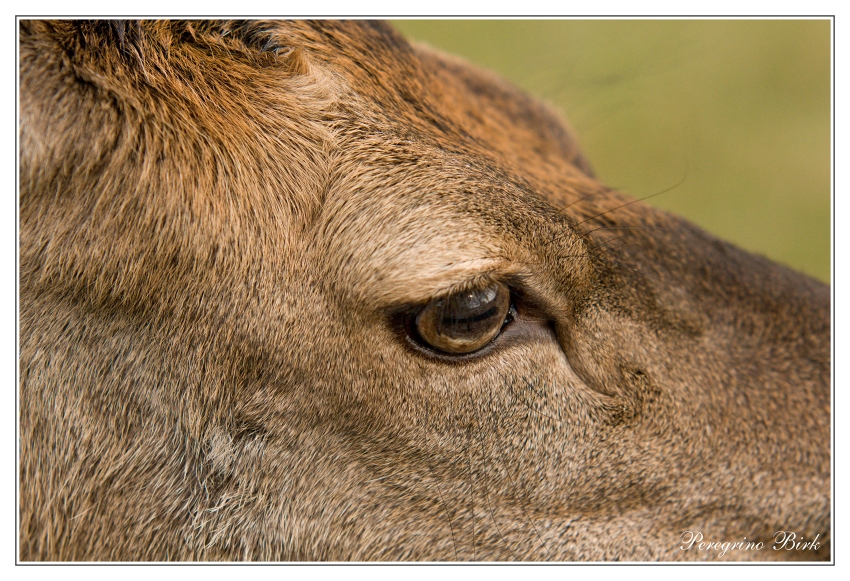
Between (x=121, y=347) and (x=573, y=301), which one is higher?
(x=573, y=301)

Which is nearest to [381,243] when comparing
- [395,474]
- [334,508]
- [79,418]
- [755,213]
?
[395,474]

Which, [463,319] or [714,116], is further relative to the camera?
[714,116]

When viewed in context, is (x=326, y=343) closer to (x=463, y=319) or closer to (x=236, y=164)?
(x=463, y=319)

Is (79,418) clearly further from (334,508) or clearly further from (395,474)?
(395,474)

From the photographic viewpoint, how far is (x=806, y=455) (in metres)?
2.73

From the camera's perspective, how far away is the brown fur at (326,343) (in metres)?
2.12

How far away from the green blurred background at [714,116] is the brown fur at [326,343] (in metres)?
2.79

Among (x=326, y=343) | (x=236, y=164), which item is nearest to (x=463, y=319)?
(x=326, y=343)

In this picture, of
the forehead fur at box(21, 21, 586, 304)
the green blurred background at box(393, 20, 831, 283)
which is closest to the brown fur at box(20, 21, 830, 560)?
the forehead fur at box(21, 21, 586, 304)

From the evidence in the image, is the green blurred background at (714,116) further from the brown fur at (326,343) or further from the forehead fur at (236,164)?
the forehead fur at (236,164)

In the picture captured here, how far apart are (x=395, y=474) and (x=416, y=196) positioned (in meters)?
0.99

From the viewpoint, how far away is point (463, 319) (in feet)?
7.45

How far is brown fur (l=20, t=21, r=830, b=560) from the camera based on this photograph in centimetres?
212

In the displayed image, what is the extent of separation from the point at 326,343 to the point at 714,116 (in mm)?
6076
